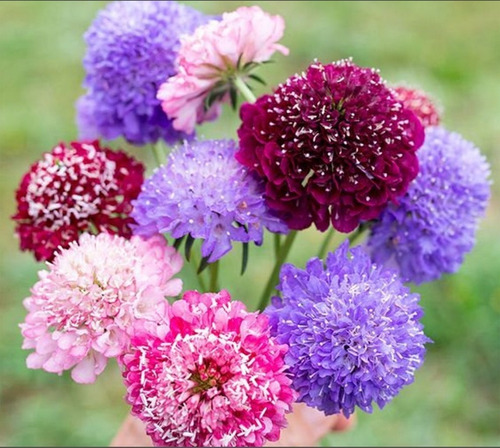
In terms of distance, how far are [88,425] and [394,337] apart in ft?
3.00

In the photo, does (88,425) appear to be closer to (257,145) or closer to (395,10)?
(257,145)

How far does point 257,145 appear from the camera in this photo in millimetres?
572

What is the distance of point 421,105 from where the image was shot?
0.72 meters

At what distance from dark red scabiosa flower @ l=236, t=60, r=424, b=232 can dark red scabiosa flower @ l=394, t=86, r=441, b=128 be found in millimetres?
138

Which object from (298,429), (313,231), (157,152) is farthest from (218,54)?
(313,231)

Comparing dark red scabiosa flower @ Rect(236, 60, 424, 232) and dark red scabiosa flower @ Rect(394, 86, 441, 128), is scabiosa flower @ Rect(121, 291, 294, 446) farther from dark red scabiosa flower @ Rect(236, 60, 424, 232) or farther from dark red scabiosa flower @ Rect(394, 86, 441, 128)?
dark red scabiosa flower @ Rect(394, 86, 441, 128)

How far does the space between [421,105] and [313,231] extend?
1042mm

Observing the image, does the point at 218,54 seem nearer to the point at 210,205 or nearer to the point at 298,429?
the point at 210,205

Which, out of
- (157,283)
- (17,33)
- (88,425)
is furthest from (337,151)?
(17,33)

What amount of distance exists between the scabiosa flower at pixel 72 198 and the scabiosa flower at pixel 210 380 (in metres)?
0.14

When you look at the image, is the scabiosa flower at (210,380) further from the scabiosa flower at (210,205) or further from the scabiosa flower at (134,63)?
the scabiosa flower at (134,63)

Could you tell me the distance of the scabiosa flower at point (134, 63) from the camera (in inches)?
26.9

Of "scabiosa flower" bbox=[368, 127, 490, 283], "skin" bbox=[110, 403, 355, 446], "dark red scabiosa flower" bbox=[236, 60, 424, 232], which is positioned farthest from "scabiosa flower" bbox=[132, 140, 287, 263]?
"skin" bbox=[110, 403, 355, 446]

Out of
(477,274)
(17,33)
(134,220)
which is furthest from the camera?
(17,33)
